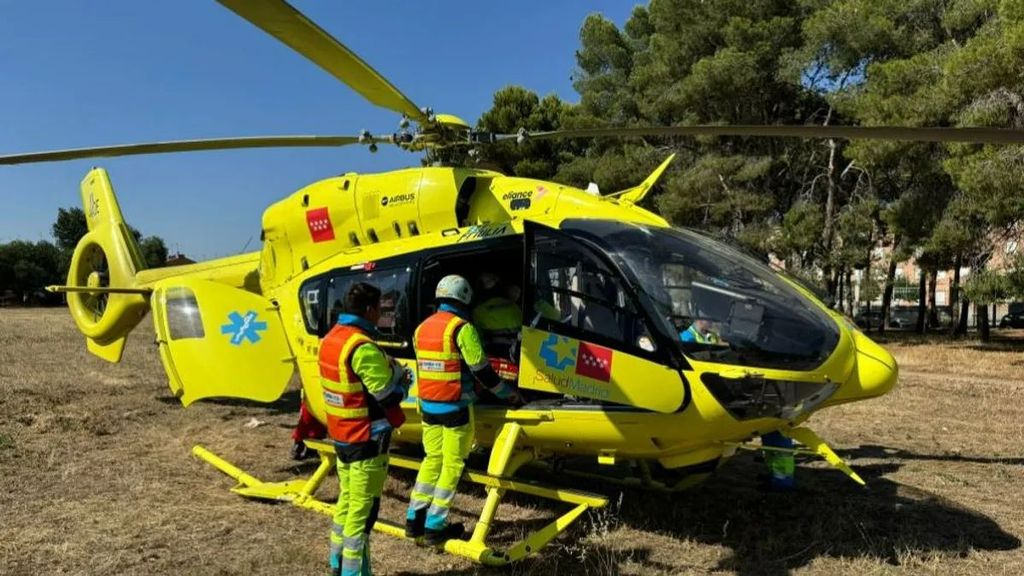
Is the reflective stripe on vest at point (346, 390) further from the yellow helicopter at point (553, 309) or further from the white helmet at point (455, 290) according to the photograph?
the yellow helicopter at point (553, 309)

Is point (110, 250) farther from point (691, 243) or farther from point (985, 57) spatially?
point (985, 57)

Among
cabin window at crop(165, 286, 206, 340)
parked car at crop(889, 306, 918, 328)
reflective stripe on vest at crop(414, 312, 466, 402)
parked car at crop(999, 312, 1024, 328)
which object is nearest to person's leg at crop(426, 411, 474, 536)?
reflective stripe on vest at crop(414, 312, 466, 402)

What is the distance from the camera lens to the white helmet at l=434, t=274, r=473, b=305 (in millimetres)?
4910

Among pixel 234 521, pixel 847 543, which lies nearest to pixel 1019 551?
pixel 847 543

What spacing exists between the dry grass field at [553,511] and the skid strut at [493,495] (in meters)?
0.13

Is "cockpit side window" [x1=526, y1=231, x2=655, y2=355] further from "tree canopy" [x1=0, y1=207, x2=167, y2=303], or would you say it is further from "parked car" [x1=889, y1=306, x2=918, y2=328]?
"tree canopy" [x1=0, y1=207, x2=167, y2=303]

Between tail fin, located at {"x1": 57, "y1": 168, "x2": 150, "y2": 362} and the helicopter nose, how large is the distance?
343 inches

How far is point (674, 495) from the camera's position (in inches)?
246

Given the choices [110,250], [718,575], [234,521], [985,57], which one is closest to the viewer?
[718,575]

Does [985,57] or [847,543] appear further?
[985,57]

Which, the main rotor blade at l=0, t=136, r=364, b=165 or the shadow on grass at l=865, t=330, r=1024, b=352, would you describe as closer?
the main rotor blade at l=0, t=136, r=364, b=165

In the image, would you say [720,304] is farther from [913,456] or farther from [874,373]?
[913,456]

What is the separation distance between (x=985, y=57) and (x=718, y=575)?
1391 cm

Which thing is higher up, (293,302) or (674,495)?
(293,302)
